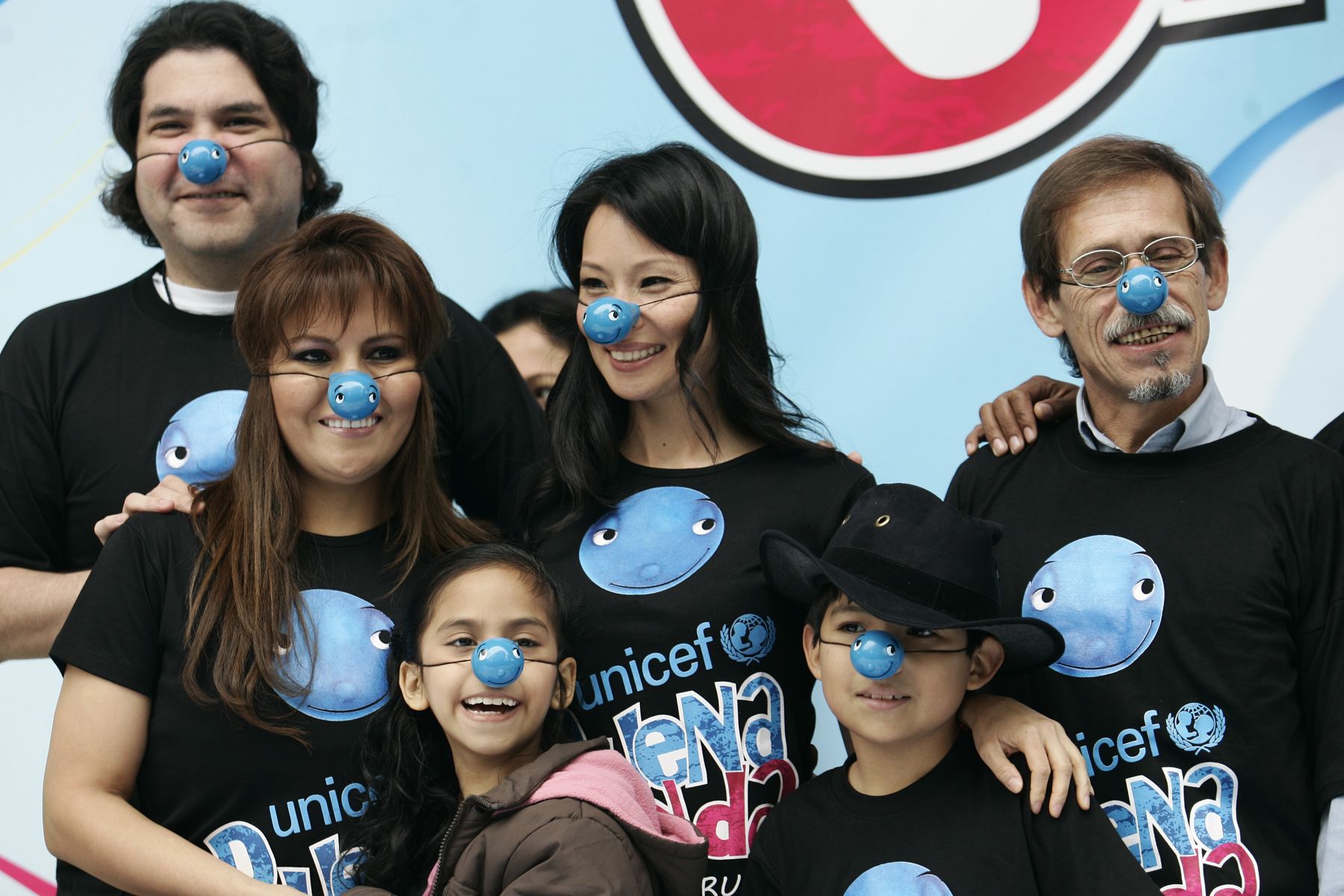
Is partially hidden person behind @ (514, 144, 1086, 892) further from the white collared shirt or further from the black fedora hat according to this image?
the white collared shirt

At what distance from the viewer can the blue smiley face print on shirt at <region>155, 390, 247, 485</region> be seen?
236cm

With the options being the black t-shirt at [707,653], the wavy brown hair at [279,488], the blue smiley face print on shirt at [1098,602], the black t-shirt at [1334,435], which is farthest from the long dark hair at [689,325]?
the black t-shirt at [1334,435]

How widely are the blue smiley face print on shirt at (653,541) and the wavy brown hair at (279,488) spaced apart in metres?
0.20

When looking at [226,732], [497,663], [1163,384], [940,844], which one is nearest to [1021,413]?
[1163,384]

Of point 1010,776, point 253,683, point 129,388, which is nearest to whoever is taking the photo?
point 1010,776

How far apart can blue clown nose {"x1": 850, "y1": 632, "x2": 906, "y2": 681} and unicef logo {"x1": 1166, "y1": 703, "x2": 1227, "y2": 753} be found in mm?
408

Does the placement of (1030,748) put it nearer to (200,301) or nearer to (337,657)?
(337,657)

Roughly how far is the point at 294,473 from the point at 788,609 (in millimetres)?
764

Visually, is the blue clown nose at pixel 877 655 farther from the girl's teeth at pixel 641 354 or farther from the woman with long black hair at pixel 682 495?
the girl's teeth at pixel 641 354

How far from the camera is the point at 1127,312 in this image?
206 cm

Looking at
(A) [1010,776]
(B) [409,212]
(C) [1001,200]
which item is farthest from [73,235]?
(A) [1010,776]

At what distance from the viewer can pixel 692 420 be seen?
2295 mm

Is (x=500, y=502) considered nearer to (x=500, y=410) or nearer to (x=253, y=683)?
(x=500, y=410)

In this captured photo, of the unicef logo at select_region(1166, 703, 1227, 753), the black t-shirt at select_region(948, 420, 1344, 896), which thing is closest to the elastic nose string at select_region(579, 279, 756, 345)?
the black t-shirt at select_region(948, 420, 1344, 896)
